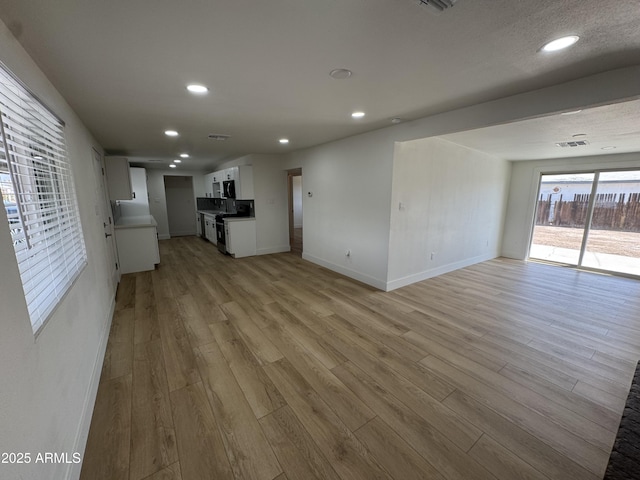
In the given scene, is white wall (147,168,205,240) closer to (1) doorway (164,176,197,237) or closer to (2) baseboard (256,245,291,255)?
(1) doorway (164,176,197,237)

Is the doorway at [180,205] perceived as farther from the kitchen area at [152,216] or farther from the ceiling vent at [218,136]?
the ceiling vent at [218,136]

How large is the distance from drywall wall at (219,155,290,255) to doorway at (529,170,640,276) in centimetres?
618

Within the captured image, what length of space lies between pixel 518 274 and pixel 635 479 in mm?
4862

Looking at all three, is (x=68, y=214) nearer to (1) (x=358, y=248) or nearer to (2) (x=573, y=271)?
(1) (x=358, y=248)

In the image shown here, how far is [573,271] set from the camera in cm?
517

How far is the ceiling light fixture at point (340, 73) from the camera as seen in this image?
1850mm

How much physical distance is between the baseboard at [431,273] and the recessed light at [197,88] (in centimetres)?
335

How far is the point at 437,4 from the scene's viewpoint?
1.17m

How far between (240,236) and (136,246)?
77.9 inches

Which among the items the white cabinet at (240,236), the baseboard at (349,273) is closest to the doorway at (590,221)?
the baseboard at (349,273)

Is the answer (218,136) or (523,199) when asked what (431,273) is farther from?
(218,136)

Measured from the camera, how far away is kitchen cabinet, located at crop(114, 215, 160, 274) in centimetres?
466

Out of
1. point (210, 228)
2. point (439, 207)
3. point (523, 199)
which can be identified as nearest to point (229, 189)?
point (210, 228)

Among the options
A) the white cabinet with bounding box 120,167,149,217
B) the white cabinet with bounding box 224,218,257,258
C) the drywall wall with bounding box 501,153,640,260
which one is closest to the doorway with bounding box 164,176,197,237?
the white cabinet with bounding box 120,167,149,217
